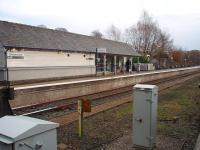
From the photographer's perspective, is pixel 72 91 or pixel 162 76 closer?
pixel 72 91

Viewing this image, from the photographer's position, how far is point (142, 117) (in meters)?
Result: 6.41

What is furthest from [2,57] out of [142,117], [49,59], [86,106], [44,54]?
[142,117]

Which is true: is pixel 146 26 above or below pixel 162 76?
above

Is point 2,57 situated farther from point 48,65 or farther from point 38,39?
point 38,39

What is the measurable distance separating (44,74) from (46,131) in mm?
22912

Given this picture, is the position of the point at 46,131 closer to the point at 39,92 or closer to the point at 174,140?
the point at 174,140

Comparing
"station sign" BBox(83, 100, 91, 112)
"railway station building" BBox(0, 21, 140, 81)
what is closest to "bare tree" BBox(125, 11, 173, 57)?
"railway station building" BBox(0, 21, 140, 81)

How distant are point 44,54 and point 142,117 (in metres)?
20.9

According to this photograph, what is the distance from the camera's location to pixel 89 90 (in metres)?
18.4

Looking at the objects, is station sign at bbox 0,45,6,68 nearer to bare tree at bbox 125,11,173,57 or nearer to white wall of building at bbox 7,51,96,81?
white wall of building at bbox 7,51,96,81

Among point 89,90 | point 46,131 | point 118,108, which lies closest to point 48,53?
point 89,90

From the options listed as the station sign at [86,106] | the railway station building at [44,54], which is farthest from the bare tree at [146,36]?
the station sign at [86,106]

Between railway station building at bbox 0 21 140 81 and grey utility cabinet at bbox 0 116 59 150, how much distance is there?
16.4 meters

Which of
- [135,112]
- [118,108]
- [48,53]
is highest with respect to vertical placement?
[48,53]
